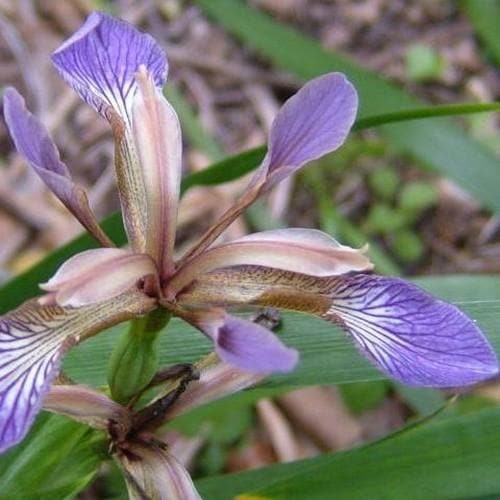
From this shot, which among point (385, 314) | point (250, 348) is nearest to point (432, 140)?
point (385, 314)

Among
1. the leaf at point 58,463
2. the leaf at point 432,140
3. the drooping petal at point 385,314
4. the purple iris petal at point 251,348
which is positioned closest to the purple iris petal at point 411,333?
the drooping petal at point 385,314

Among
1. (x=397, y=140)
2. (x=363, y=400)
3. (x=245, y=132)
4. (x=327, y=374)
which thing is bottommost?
(x=363, y=400)

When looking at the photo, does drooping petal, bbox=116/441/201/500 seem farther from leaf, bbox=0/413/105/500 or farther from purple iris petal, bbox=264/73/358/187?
purple iris petal, bbox=264/73/358/187

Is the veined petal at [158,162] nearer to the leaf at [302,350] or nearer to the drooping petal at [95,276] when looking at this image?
the drooping petal at [95,276]

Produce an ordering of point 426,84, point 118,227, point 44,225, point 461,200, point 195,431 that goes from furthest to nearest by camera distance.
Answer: point 426,84, point 461,200, point 44,225, point 195,431, point 118,227

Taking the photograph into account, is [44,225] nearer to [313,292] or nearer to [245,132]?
[245,132]

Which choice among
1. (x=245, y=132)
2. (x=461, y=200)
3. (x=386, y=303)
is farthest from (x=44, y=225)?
(x=386, y=303)

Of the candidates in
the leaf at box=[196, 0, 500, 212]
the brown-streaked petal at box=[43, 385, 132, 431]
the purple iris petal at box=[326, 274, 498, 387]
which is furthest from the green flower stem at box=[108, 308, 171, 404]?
the leaf at box=[196, 0, 500, 212]
